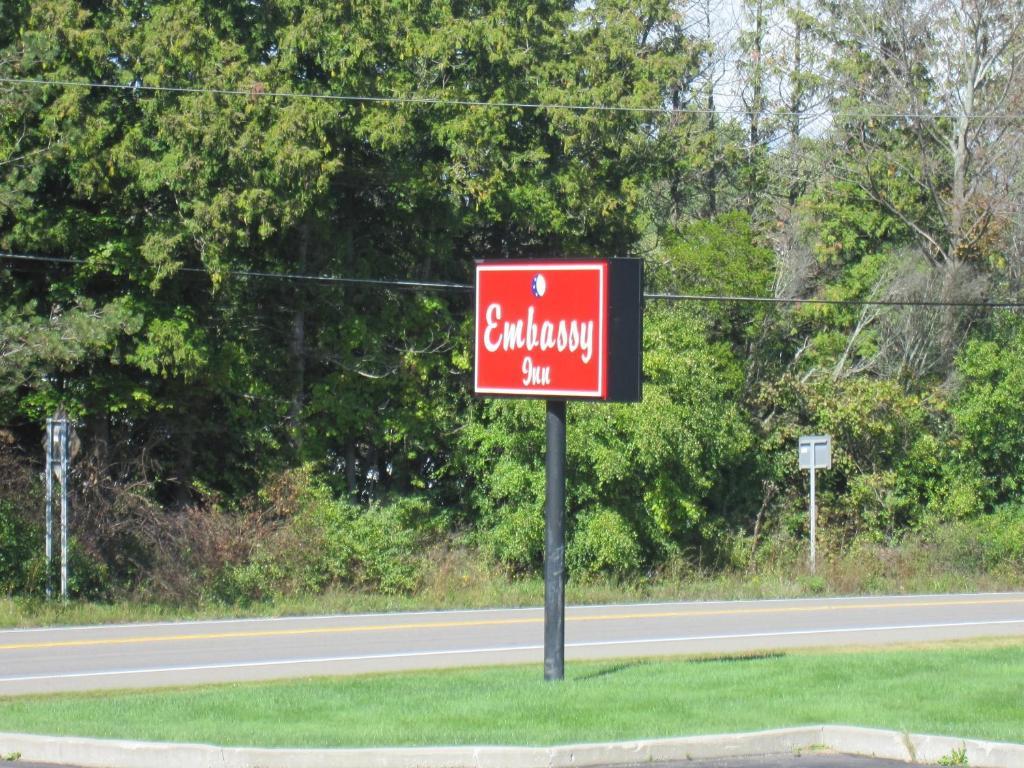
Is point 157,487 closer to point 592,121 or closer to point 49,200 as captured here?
point 49,200

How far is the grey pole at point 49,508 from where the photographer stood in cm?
2233

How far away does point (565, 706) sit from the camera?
35.8 ft

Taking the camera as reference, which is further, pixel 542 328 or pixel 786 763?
pixel 542 328

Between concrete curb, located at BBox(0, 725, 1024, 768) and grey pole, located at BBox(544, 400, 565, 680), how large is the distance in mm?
3576

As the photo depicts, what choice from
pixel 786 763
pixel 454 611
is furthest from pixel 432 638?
pixel 786 763

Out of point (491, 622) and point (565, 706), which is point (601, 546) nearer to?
point (491, 622)

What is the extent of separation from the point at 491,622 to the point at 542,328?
32.9 ft

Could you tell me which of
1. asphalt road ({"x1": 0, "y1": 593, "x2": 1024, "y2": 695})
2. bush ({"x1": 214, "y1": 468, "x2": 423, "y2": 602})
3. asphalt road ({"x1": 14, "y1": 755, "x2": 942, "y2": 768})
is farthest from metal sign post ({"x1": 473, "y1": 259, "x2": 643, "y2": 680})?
bush ({"x1": 214, "y1": 468, "x2": 423, "y2": 602})

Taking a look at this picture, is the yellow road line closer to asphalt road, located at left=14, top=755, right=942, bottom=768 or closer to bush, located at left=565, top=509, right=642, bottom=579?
bush, located at left=565, top=509, right=642, bottom=579

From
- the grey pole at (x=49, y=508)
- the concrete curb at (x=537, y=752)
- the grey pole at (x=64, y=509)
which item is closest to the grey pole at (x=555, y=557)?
the concrete curb at (x=537, y=752)

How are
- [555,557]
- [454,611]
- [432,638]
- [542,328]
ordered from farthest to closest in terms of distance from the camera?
[454,611], [432,638], [542,328], [555,557]

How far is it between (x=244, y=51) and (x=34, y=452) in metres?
9.22

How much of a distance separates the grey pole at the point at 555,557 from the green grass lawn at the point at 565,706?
42 centimetres

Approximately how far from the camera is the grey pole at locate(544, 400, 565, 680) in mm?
12859
